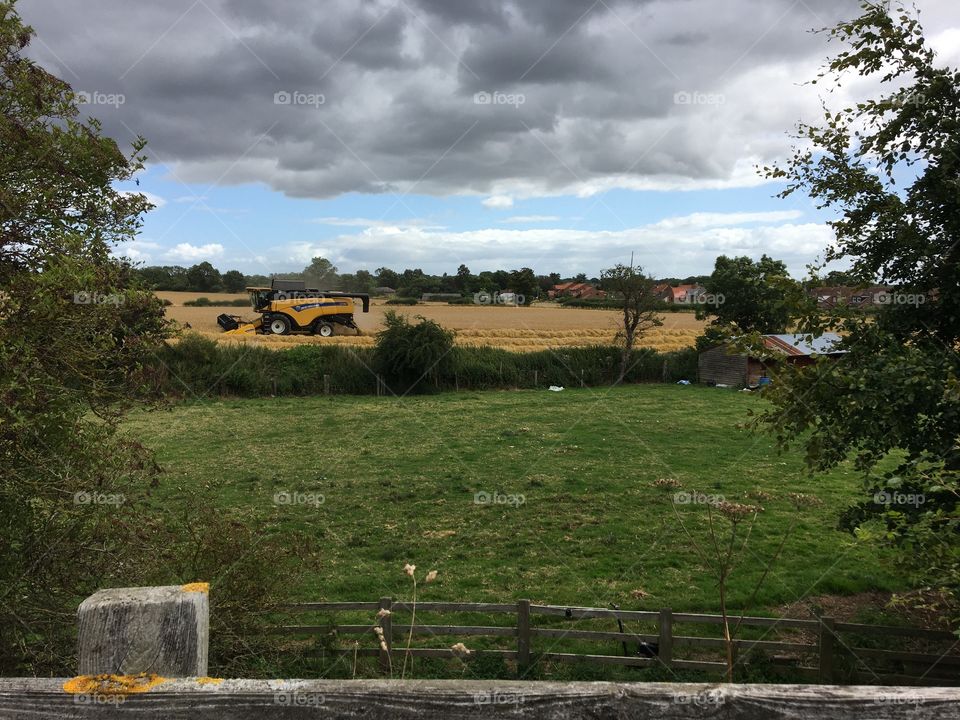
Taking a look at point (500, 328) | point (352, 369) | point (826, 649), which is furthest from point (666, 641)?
point (500, 328)

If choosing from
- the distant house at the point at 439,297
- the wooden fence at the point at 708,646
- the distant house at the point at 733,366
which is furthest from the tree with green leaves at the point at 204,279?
the wooden fence at the point at 708,646

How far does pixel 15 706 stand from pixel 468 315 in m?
56.8

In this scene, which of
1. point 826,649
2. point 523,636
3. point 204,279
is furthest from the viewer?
point 204,279

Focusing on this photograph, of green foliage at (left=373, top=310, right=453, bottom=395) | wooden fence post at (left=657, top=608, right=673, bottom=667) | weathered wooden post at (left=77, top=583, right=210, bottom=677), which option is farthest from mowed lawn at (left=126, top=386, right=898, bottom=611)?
green foliage at (left=373, top=310, right=453, bottom=395)

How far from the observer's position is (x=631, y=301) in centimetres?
4372

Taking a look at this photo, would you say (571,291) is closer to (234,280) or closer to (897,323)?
(234,280)

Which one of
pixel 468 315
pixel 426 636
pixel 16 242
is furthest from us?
pixel 468 315

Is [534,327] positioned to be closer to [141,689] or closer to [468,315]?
[468,315]

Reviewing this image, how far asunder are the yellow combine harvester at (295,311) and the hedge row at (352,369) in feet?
14.0

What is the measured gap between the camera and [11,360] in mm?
4832

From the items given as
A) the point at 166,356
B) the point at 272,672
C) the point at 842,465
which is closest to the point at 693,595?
the point at 272,672

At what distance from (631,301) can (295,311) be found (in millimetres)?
20592

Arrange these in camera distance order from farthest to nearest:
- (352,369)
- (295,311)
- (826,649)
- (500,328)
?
(500,328)
(295,311)
(352,369)
(826,649)

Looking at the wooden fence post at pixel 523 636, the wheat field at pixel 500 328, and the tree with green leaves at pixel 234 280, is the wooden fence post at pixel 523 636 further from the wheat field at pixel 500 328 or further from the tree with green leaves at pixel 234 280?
the tree with green leaves at pixel 234 280
